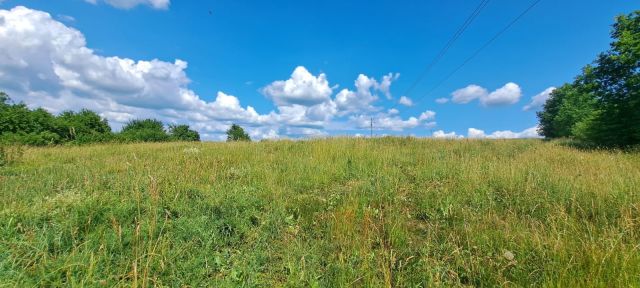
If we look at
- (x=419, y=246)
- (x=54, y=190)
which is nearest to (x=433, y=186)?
(x=419, y=246)

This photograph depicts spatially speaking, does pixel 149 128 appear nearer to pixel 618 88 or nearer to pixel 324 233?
pixel 324 233

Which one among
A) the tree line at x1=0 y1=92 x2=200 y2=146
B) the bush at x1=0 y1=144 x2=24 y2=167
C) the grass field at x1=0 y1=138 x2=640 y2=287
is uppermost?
the tree line at x1=0 y1=92 x2=200 y2=146

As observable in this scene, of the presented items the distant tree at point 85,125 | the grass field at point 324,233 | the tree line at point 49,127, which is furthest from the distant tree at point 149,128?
the grass field at point 324,233

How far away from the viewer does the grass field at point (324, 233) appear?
2.51 m

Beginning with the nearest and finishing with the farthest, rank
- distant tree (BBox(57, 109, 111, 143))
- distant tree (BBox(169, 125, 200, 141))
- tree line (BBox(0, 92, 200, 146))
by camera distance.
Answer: tree line (BBox(0, 92, 200, 146)) → distant tree (BBox(57, 109, 111, 143)) → distant tree (BBox(169, 125, 200, 141))

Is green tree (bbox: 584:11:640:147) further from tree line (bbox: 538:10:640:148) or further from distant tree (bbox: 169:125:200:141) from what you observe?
distant tree (bbox: 169:125:200:141)

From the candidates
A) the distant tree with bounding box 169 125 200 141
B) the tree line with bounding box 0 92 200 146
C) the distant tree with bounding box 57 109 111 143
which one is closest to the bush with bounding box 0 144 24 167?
the tree line with bounding box 0 92 200 146

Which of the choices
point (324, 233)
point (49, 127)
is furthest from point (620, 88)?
point (49, 127)

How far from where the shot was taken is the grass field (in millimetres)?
2512

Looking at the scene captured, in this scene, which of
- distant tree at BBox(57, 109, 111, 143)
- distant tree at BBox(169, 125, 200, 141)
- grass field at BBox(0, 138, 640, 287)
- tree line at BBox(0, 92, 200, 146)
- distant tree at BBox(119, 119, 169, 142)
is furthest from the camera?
distant tree at BBox(169, 125, 200, 141)

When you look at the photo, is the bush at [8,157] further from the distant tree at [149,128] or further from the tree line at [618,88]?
the distant tree at [149,128]

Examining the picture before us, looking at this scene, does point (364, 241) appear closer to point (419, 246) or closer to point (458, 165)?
point (419, 246)

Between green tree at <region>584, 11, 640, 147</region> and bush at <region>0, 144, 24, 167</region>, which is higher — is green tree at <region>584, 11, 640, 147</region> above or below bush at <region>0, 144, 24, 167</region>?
above

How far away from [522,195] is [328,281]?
12.4ft
